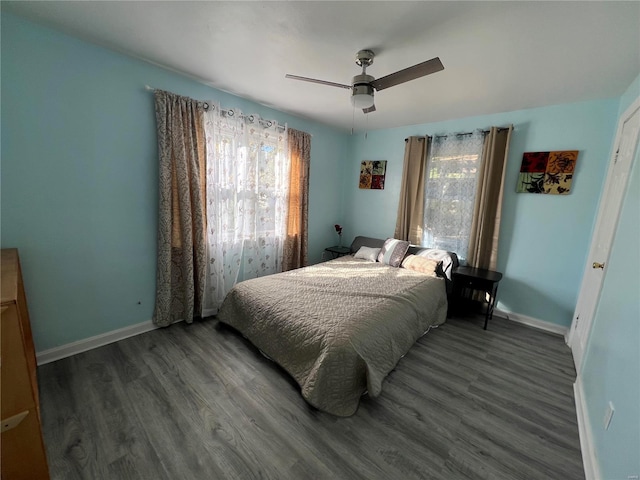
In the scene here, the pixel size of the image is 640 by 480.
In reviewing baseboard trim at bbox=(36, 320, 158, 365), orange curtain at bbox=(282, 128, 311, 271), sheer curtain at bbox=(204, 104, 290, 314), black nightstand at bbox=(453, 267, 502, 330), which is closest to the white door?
black nightstand at bbox=(453, 267, 502, 330)

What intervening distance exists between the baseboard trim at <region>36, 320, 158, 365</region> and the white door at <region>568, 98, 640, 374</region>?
3.85m

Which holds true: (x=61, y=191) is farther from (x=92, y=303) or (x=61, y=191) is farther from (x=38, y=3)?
(x=38, y=3)

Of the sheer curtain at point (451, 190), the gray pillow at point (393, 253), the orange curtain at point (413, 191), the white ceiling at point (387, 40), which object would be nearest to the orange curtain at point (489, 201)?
the sheer curtain at point (451, 190)

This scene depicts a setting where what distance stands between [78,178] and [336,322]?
7.54 ft

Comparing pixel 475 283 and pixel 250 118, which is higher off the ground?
pixel 250 118

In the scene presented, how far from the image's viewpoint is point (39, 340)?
6.41ft

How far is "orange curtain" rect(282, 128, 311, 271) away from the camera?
11.4 ft

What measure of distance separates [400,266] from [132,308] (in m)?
2.99

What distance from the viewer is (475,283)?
289cm

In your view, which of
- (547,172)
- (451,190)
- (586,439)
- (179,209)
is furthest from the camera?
(451,190)

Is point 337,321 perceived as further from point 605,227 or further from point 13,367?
point 605,227

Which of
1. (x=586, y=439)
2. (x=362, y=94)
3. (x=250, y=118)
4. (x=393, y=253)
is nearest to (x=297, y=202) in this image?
(x=250, y=118)

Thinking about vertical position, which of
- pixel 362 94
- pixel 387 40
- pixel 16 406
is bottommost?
pixel 16 406

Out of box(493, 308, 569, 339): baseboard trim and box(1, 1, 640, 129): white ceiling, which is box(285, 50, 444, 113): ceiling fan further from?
box(493, 308, 569, 339): baseboard trim
